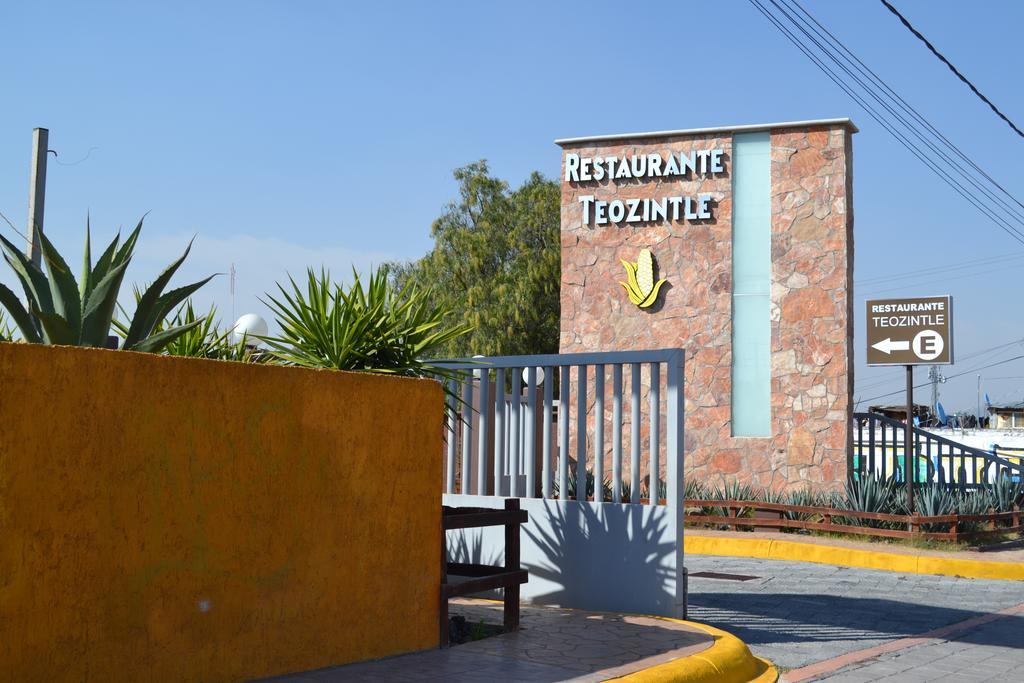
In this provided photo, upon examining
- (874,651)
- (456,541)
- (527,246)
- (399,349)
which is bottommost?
(874,651)

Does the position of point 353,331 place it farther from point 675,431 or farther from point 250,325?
point 250,325

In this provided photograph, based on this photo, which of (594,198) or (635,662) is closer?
(635,662)

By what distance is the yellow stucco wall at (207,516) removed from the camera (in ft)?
18.4

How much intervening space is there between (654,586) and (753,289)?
39.7 ft

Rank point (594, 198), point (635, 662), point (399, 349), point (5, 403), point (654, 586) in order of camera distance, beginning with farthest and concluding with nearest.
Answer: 1. point (594, 198)
2. point (654, 586)
3. point (399, 349)
4. point (635, 662)
5. point (5, 403)

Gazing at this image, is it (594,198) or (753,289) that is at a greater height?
(594,198)

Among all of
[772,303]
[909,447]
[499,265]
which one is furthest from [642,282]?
[499,265]

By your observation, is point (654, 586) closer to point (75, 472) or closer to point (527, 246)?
point (75, 472)

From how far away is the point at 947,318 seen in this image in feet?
61.1

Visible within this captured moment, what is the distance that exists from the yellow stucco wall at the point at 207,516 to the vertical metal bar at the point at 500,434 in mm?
2653

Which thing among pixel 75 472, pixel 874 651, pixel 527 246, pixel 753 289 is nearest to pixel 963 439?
pixel 527 246

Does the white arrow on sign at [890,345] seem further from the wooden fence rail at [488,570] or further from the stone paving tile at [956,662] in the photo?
the wooden fence rail at [488,570]

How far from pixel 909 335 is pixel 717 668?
1261cm

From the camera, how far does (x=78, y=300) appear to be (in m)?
6.98
